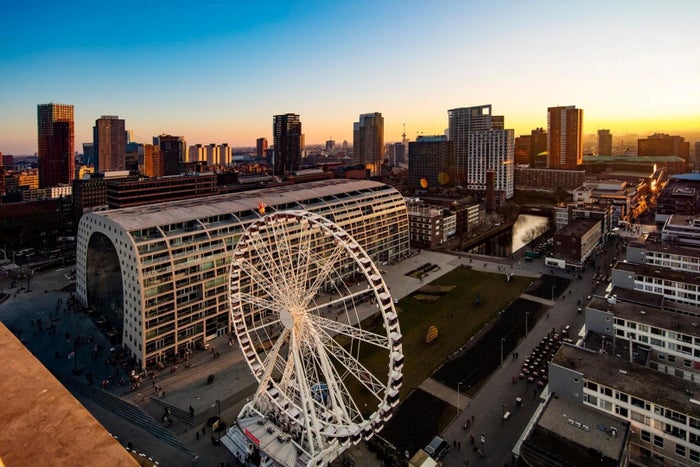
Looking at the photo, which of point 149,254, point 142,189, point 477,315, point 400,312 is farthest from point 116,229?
point 142,189

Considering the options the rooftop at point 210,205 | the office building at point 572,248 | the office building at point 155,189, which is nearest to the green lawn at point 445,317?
the office building at point 572,248

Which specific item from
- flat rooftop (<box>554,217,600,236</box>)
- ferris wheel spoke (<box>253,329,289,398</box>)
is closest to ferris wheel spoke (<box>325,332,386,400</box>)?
ferris wheel spoke (<box>253,329,289,398</box>)

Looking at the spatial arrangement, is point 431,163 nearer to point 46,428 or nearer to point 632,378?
point 632,378

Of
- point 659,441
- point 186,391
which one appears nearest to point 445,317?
point 659,441

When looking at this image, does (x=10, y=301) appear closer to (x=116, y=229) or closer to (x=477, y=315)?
(x=116, y=229)

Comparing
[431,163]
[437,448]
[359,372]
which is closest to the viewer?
[359,372]

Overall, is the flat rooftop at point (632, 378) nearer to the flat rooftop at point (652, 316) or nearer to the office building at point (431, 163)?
the flat rooftop at point (652, 316)

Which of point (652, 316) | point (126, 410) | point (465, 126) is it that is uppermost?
point (465, 126)

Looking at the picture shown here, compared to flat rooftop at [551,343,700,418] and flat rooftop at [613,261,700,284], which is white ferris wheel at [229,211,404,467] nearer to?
flat rooftop at [551,343,700,418]
